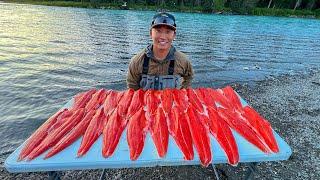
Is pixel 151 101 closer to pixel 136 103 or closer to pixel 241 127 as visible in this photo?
pixel 136 103

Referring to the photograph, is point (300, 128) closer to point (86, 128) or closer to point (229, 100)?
point (229, 100)

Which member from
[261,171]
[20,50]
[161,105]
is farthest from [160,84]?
[20,50]

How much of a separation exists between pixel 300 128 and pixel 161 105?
5550mm

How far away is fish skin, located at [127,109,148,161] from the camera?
415 cm

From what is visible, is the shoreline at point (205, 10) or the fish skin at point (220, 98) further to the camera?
the shoreline at point (205, 10)

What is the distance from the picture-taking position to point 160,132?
14.9ft

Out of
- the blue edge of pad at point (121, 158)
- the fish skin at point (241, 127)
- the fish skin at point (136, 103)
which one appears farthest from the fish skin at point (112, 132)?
the fish skin at point (241, 127)

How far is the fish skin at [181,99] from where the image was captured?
530 cm

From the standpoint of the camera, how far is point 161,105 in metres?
5.34

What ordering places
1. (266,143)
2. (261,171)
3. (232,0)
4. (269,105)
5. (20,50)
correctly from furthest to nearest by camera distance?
(232,0), (20,50), (269,105), (261,171), (266,143)

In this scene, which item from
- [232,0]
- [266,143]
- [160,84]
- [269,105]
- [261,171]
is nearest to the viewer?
[266,143]

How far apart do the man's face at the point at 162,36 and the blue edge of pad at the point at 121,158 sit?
2498 millimetres

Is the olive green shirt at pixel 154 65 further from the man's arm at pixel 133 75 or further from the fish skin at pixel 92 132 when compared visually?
the fish skin at pixel 92 132

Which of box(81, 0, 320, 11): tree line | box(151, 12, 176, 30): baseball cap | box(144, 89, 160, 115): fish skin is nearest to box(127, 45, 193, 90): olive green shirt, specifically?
box(151, 12, 176, 30): baseball cap
